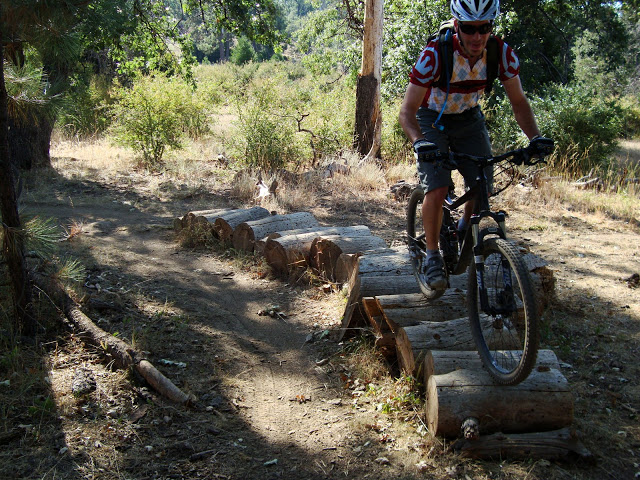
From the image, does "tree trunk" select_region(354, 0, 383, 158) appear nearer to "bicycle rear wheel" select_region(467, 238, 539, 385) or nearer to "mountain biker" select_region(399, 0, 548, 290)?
"mountain biker" select_region(399, 0, 548, 290)

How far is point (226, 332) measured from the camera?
201 inches

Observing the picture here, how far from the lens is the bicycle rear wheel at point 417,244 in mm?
4342

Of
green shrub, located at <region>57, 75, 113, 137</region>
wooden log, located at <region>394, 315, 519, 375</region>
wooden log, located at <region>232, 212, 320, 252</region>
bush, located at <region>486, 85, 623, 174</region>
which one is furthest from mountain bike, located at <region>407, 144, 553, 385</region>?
green shrub, located at <region>57, 75, 113, 137</region>

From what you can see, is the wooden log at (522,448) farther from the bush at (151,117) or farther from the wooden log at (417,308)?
the bush at (151,117)

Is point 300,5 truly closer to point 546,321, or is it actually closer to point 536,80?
point 536,80

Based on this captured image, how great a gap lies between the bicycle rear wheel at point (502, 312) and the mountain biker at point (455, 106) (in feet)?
1.25

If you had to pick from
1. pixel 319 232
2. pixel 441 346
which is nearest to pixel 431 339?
pixel 441 346

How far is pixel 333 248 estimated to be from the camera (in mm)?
5895

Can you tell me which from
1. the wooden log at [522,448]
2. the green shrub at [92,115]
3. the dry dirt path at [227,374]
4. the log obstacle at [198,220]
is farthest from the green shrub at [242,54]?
the wooden log at [522,448]

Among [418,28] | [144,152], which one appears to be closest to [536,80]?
[418,28]

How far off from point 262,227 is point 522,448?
435 centimetres

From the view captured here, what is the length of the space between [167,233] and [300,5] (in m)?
119

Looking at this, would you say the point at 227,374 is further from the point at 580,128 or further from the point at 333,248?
the point at 580,128

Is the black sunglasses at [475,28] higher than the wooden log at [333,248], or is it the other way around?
the black sunglasses at [475,28]
